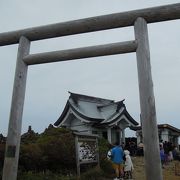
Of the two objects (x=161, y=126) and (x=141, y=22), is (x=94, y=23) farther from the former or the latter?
(x=161, y=126)

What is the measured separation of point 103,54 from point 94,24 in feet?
1.97

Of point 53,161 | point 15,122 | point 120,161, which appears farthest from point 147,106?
point 53,161

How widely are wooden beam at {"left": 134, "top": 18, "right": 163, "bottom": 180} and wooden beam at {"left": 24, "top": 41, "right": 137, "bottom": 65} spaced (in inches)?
8.2

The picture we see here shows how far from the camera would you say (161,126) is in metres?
30.7

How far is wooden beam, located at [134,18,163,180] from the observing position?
522 cm

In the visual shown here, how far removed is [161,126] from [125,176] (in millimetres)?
17949

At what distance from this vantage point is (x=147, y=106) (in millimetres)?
5398

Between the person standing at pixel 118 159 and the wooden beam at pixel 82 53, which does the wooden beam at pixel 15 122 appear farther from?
the person standing at pixel 118 159

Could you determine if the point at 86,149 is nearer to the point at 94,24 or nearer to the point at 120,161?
the point at 120,161

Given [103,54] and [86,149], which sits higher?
[103,54]

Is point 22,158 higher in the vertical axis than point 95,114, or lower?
lower

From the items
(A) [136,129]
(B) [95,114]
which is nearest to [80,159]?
(B) [95,114]

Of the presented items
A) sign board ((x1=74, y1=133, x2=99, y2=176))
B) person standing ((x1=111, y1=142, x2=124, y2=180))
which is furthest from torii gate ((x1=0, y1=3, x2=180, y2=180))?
person standing ((x1=111, y1=142, x2=124, y2=180))

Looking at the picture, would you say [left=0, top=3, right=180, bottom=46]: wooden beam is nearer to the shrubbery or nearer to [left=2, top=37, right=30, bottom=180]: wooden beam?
[left=2, top=37, right=30, bottom=180]: wooden beam
